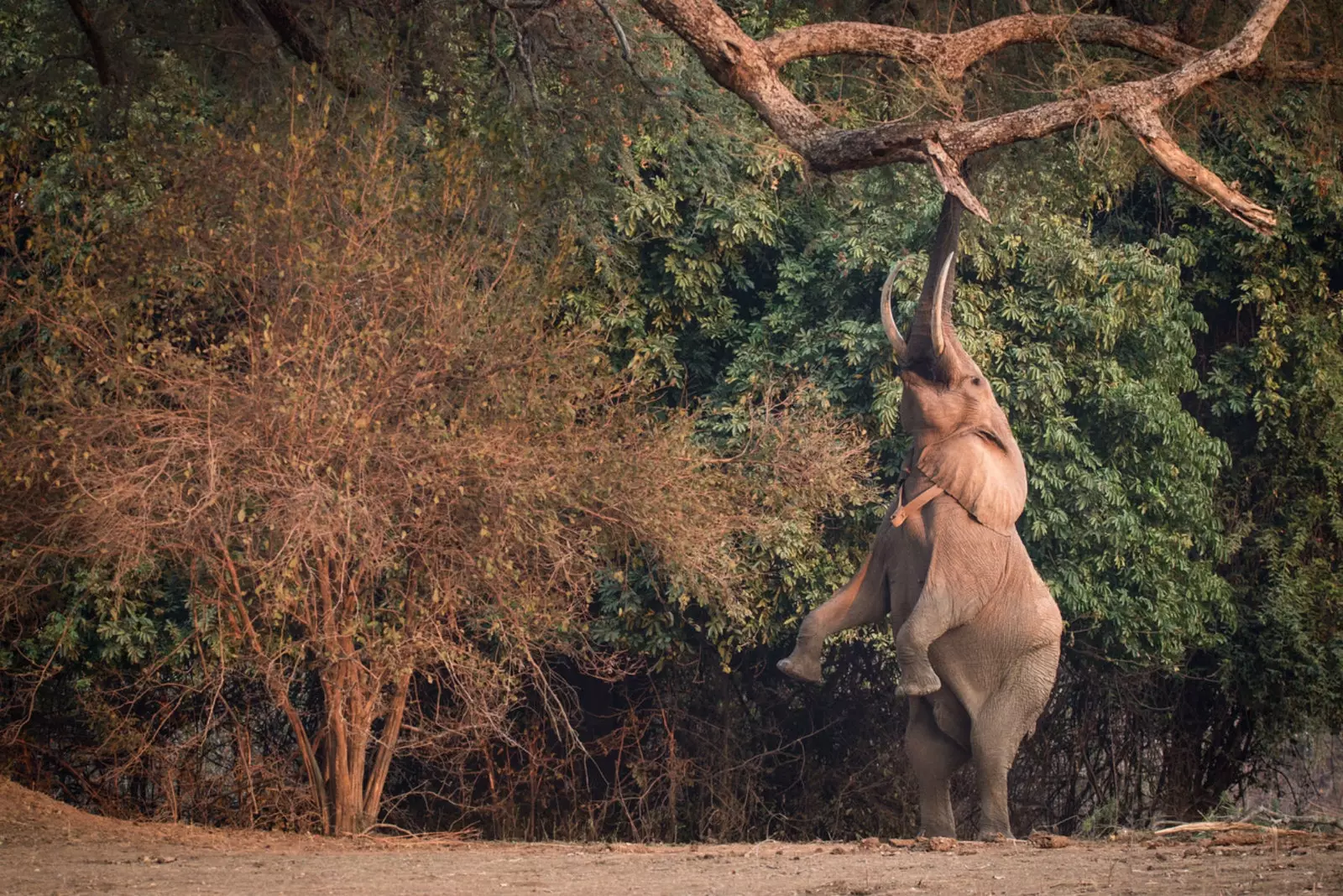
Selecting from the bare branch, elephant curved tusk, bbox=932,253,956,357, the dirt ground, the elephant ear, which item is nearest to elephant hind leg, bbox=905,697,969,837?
the dirt ground

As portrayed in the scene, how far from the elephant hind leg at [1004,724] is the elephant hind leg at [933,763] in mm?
158

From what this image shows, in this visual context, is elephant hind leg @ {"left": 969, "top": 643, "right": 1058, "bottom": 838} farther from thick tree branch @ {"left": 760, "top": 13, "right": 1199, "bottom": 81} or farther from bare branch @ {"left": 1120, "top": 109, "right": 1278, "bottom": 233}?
thick tree branch @ {"left": 760, "top": 13, "right": 1199, "bottom": 81}

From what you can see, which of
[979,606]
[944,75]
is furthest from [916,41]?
[979,606]

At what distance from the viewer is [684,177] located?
12.8 metres

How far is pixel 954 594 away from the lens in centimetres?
860

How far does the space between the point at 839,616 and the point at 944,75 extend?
9.93ft

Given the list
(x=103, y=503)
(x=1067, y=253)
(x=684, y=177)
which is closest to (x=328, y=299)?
(x=103, y=503)

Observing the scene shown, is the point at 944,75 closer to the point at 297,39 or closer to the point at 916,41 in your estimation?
the point at 916,41

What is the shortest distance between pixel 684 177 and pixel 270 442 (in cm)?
553

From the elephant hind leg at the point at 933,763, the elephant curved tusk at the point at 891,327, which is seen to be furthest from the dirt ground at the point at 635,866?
the elephant curved tusk at the point at 891,327

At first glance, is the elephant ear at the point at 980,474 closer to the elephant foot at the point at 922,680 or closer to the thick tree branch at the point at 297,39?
the elephant foot at the point at 922,680

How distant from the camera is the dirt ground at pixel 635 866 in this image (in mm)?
5758

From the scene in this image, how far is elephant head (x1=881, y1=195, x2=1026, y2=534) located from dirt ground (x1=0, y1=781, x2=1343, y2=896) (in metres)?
1.87

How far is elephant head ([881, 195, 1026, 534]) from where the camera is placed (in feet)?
28.7
